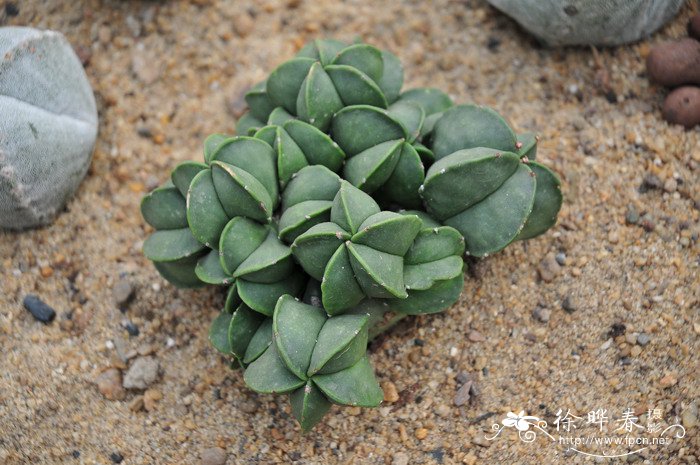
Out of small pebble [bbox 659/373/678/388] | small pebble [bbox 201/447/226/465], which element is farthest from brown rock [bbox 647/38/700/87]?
small pebble [bbox 201/447/226/465]

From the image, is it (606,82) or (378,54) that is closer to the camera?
(378,54)

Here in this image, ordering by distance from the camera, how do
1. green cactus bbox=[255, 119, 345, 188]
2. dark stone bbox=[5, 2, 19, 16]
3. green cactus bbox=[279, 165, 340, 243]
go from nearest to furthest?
1. green cactus bbox=[279, 165, 340, 243]
2. green cactus bbox=[255, 119, 345, 188]
3. dark stone bbox=[5, 2, 19, 16]

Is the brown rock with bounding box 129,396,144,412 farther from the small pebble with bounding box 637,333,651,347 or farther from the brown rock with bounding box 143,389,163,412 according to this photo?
the small pebble with bounding box 637,333,651,347

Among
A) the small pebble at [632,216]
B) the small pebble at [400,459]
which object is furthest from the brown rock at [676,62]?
the small pebble at [400,459]

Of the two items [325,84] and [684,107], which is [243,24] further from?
[684,107]

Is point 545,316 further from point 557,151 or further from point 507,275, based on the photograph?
point 557,151

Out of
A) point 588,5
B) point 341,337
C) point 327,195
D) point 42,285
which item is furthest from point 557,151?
point 42,285

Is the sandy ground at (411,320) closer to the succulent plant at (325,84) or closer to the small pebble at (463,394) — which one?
the small pebble at (463,394)
